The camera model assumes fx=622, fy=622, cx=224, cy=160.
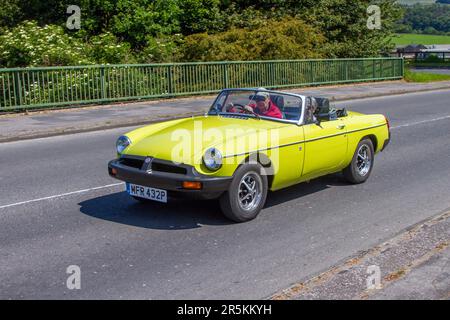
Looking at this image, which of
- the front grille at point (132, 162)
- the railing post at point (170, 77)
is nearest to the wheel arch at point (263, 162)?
the front grille at point (132, 162)

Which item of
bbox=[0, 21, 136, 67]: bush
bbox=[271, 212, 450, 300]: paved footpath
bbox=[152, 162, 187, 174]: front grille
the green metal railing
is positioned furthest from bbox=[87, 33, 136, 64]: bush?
bbox=[271, 212, 450, 300]: paved footpath

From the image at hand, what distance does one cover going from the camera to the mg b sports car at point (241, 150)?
6.66m

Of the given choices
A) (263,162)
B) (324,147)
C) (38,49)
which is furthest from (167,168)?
(38,49)

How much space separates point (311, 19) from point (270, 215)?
92.6ft

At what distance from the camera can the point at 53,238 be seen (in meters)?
6.41

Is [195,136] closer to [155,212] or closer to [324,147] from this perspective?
[155,212]

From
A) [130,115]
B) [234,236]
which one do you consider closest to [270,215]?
[234,236]

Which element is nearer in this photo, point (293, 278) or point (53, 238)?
point (293, 278)

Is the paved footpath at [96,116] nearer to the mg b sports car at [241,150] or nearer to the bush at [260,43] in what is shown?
the bush at [260,43]

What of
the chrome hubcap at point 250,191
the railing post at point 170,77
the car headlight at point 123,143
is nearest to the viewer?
the chrome hubcap at point 250,191

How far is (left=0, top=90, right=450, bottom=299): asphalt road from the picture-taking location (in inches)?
205

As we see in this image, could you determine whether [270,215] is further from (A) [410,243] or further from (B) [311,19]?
(B) [311,19]

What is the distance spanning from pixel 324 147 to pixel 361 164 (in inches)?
54.1

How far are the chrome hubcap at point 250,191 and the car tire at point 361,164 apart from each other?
90.7 inches
